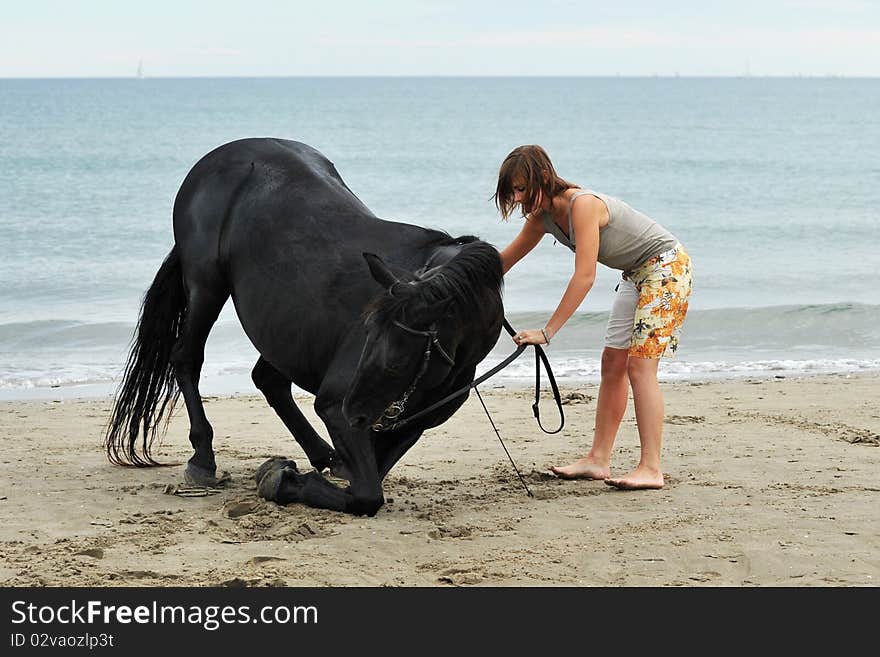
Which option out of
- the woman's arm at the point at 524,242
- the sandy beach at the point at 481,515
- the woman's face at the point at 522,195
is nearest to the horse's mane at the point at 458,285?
the woman's face at the point at 522,195

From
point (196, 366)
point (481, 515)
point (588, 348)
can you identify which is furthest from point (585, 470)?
point (588, 348)

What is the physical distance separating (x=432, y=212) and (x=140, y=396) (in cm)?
1948

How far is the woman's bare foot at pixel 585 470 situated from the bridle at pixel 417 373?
1.23 m

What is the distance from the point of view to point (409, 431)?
4633 mm

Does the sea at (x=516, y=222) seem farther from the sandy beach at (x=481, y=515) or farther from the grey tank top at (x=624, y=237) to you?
the grey tank top at (x=624, y=237)

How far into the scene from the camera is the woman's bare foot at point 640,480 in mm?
4969

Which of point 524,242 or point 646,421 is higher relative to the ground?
point 524,242

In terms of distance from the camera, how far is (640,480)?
498 centimetres

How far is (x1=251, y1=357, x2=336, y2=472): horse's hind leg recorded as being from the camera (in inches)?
210

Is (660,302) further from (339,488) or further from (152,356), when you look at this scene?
(152,356)

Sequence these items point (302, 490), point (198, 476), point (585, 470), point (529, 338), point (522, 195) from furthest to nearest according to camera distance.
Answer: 1. point (585, 470)
2. point (198, 476)
3. point (302, 490)
4. point (522, 195)
5. point (529, 338)

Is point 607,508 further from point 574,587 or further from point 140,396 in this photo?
point 140,396

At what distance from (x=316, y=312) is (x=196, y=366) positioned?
104 cm
